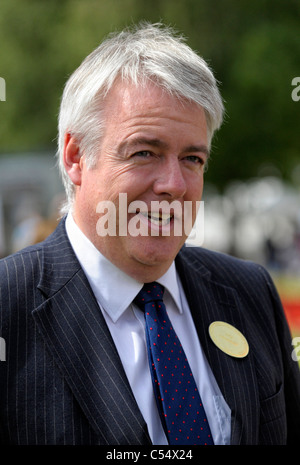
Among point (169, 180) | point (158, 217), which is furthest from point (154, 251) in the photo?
point (169, 180)

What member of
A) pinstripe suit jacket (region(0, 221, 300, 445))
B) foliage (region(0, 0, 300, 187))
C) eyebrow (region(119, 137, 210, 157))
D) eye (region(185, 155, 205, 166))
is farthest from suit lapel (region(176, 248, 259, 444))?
foliage (region(0, 0, 300, 187))

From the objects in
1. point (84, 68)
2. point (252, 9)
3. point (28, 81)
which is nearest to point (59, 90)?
point (28, 81)

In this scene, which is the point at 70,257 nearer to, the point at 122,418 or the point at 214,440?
the point at 122,418

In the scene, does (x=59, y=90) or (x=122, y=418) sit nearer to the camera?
(x=122, y=418)

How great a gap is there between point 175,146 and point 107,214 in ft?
1.09

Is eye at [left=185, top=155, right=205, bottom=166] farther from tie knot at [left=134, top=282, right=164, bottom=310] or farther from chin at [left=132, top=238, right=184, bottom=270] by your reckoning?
tie knot at [left=134, top=282, right=164, bottom=310]

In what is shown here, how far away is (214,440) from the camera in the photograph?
2055 millimetres

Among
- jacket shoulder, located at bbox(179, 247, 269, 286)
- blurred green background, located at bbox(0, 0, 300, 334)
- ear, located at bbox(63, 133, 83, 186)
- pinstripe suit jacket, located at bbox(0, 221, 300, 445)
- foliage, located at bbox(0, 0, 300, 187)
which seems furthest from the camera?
foliage, located at bbox(0, 0, 300, 187)

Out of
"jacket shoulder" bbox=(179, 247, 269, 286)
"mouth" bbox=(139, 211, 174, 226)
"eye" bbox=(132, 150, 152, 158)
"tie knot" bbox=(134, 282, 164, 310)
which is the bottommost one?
"tie knot" bbox=(134, 282, 164, 310)

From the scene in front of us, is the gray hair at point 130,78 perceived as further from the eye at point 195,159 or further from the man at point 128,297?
the eye at point 195,159

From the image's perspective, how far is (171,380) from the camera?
204 cm

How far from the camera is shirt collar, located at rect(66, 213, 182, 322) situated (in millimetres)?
2133

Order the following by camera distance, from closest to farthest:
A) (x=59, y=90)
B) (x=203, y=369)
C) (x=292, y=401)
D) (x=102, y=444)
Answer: (x=102, y=444)
(x=203, y=369)
(x=292, y=401)
(x=59, y=90)

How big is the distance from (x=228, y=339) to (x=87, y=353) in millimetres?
603
